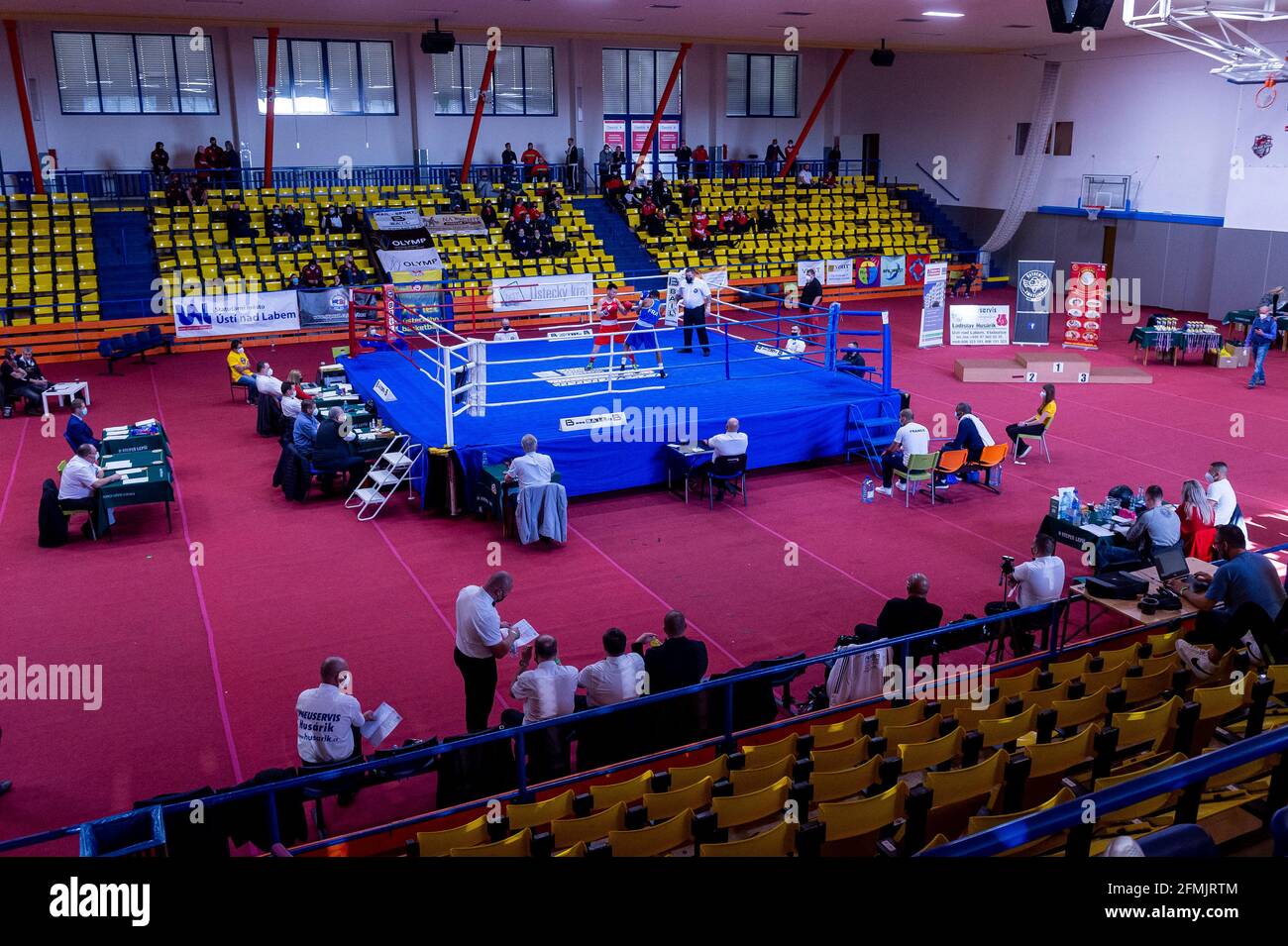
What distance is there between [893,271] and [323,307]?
1516 centimetres

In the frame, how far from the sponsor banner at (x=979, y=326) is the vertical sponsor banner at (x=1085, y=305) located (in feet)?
4.06

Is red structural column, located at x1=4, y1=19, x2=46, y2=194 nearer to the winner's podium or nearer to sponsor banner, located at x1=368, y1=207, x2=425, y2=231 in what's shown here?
sponsor banner, located at x1=368, y1=207, x2=425, y2=231

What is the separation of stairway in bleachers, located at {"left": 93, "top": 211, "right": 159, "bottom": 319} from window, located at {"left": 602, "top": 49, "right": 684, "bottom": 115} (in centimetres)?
1379

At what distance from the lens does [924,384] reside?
18203 millimetres

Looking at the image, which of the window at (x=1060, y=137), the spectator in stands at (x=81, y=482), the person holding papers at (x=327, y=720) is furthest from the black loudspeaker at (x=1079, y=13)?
the window at (x=1060, y=137)

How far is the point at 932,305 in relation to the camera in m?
21.4

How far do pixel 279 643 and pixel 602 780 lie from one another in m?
3.74

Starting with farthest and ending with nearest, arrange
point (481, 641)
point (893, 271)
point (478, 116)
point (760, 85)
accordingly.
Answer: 1. point (760, 85)
2. point (893, 271)
3. point (478, 116)
4. point (481, 641)

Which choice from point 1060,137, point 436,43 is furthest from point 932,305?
point 436,43

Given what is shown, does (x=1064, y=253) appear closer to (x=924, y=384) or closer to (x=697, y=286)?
(x=924, y=384)

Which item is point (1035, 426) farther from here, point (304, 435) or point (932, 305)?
point (304, 435)

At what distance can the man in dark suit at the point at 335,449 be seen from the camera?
484 inches

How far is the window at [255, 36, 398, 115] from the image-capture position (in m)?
26.8

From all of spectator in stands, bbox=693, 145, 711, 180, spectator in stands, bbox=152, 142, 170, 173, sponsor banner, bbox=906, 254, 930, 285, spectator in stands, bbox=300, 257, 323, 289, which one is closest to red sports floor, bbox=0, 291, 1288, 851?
spectator in stands, bbox=300, 257, 323, 289
